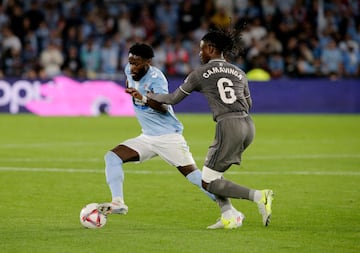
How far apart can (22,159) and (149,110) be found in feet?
23.2

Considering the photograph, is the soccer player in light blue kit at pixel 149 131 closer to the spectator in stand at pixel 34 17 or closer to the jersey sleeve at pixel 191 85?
the jersey sleeve at pixel 191 85

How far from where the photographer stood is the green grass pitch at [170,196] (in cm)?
898

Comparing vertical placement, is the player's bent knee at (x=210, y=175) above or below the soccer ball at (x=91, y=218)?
above

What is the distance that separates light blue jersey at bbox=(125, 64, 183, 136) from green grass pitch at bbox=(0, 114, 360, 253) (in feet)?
3.21

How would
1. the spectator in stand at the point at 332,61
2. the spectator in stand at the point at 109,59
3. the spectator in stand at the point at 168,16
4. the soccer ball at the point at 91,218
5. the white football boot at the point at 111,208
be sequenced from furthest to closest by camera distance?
1. the spectator in stand at the point at 168,16
2. the spectator in stand at the point at 332,61
3. the spectator in stand at the point at 109,59
4. the white football boot at the point at 111,208
5. the soccer ball at the point at 91,218

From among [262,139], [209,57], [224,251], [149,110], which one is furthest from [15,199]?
[262,139]

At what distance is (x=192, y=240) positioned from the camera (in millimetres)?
9078

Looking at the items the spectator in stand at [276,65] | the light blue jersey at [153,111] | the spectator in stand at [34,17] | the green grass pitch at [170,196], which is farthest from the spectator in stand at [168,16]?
the light blue jersey at [153,111]

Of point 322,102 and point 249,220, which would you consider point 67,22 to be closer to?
point 322,102

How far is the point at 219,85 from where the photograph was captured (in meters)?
9.84

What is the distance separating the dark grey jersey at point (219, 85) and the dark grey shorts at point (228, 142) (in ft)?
0.43

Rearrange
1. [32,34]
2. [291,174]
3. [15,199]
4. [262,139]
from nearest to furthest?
[15,199], [291,174], [262,139], [32,34]

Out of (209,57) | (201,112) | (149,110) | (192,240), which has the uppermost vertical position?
(209,57)

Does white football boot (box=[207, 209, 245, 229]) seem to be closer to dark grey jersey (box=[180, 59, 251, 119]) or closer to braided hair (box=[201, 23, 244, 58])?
dark grey jersey (box=[180, 59, 251, 119])
